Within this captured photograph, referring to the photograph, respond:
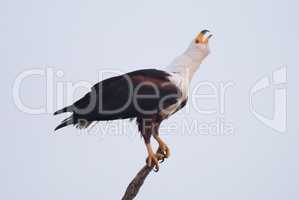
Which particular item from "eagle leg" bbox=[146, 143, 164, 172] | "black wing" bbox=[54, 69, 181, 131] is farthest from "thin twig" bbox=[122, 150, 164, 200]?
"black wing" bbox=[54, 69, 181, 131]

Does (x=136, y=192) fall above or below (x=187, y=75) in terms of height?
below

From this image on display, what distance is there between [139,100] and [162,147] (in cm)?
95

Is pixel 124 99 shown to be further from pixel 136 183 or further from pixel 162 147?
pixel 136 183

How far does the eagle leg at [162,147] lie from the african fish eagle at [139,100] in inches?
4.6

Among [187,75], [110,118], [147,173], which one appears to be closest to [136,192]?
[147,173]

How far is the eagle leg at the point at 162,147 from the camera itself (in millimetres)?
11695

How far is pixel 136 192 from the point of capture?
10984 mm

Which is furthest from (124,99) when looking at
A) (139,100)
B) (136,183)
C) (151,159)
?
(136,183)

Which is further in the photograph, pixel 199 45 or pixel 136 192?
pixel 199 45

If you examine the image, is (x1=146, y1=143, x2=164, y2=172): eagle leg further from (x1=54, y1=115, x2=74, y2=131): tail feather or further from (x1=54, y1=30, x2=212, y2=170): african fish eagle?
(x1=54, y1=115, x2=74, y2=131): tail feather

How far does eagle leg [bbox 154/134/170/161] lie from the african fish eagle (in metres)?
0.12

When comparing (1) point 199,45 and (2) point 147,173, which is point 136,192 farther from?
(1) point 199,45

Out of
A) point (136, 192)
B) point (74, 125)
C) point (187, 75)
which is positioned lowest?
point (136, 192)

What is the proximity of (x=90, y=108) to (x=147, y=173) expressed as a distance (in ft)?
4.07
